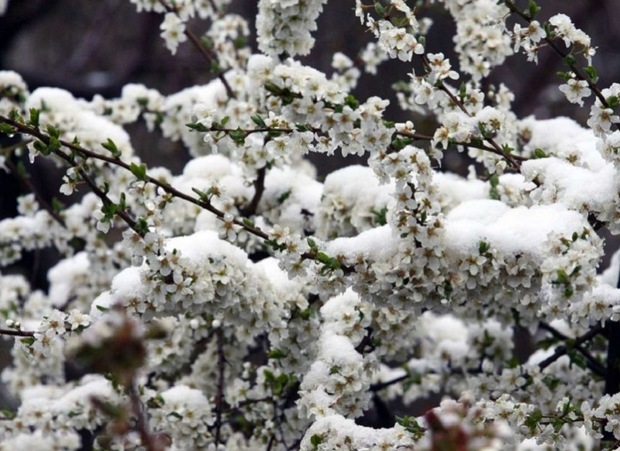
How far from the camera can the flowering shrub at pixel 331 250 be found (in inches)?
93.8

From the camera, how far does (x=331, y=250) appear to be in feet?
8.23

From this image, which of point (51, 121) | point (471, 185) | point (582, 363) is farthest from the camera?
point (51, 121)

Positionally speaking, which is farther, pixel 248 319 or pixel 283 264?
pixel 248 319

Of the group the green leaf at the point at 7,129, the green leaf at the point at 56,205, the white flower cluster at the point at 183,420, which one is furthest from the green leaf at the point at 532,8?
the green leaf at the point at 56,205

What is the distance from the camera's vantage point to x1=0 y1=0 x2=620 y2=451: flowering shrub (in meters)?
2.38

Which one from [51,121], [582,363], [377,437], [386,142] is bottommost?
[377,437]

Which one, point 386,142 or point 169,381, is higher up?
point 169,381

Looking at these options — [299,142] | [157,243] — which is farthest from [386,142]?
[157,243]

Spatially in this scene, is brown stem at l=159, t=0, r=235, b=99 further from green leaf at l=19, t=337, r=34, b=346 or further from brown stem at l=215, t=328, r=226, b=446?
green leaf at l=19, t=337, r=34, b=346

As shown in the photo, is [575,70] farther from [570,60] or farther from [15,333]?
[15,333]

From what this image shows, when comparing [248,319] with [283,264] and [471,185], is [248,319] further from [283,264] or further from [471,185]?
[471,185]

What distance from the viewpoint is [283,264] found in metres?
2.47

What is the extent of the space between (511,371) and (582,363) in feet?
0.78

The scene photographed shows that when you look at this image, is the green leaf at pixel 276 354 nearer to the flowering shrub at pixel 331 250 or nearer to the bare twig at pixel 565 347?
the flowering shrub at pixel 331 250
